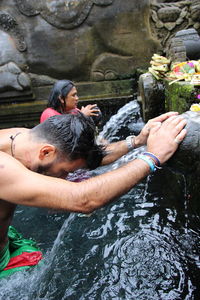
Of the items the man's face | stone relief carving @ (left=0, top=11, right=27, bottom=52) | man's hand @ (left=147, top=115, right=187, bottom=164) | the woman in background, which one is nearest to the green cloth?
the man's face

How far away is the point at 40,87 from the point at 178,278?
664 cm

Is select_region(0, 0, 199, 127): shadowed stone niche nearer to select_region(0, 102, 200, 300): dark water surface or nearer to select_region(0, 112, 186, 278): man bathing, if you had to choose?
select_region(0, 102, 200, 300): dark water surface

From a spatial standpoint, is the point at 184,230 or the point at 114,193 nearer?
the point at 114,193

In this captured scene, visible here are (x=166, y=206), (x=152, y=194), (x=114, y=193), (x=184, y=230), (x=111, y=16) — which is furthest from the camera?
(x=111, y=16)

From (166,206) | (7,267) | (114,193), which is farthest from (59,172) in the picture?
(166,206)

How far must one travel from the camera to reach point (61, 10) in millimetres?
7406

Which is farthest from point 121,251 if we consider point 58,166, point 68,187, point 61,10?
point 61,10

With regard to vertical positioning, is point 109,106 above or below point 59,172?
below

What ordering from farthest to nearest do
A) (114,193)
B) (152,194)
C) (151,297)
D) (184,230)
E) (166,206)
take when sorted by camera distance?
1. (152,194)
2. (166,206)
3. (184,230)
4. (151,297)
5. (114,193)

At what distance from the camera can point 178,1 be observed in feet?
25.0

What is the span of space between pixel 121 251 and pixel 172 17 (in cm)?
644

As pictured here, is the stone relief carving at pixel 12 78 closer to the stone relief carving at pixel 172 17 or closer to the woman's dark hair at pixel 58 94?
the stone relief carving at pixel 172 17

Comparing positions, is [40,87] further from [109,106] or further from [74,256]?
[74,256]

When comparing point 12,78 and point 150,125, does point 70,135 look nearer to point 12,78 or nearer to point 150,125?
point 150,125
